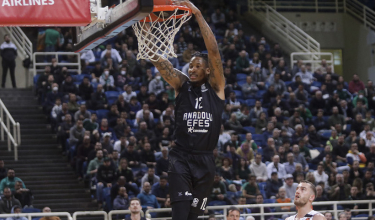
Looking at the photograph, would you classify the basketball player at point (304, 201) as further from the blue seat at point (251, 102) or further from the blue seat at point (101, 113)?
the blue seat at point (251, 102)

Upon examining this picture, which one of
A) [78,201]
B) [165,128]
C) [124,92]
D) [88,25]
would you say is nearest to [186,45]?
[124,92]

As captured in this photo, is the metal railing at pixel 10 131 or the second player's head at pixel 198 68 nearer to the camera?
the second player's head at pixel 198 68

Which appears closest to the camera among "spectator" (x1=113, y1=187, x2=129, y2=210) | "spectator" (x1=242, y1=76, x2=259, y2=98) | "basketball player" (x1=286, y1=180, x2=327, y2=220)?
"basketball player" (x1=286, y1=180, x2=327, y2=220)

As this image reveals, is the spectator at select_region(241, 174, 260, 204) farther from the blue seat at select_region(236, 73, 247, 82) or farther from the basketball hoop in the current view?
the basketball hoop

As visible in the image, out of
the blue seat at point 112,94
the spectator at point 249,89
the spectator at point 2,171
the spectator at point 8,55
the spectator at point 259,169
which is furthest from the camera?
the spectator at point 249,89

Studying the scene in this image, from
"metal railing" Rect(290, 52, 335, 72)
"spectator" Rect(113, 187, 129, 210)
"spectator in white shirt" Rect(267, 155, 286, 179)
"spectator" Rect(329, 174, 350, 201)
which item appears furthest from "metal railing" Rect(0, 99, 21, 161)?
"metal railing" Rect(290, 52, 335, 72)

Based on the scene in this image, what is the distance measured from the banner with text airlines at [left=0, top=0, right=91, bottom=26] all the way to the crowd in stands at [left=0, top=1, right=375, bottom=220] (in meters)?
5.45

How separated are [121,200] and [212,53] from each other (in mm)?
7637

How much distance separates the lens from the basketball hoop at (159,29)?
22.4 ft

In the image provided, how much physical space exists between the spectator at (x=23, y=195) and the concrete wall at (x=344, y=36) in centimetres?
1533

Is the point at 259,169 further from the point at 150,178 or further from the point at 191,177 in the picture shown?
the point at 191,177

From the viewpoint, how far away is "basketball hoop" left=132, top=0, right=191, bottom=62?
682cm

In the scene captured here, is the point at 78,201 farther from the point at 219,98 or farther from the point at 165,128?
the point at 219,98

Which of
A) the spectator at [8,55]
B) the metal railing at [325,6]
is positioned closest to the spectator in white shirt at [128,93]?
the spectator at [8,55]
